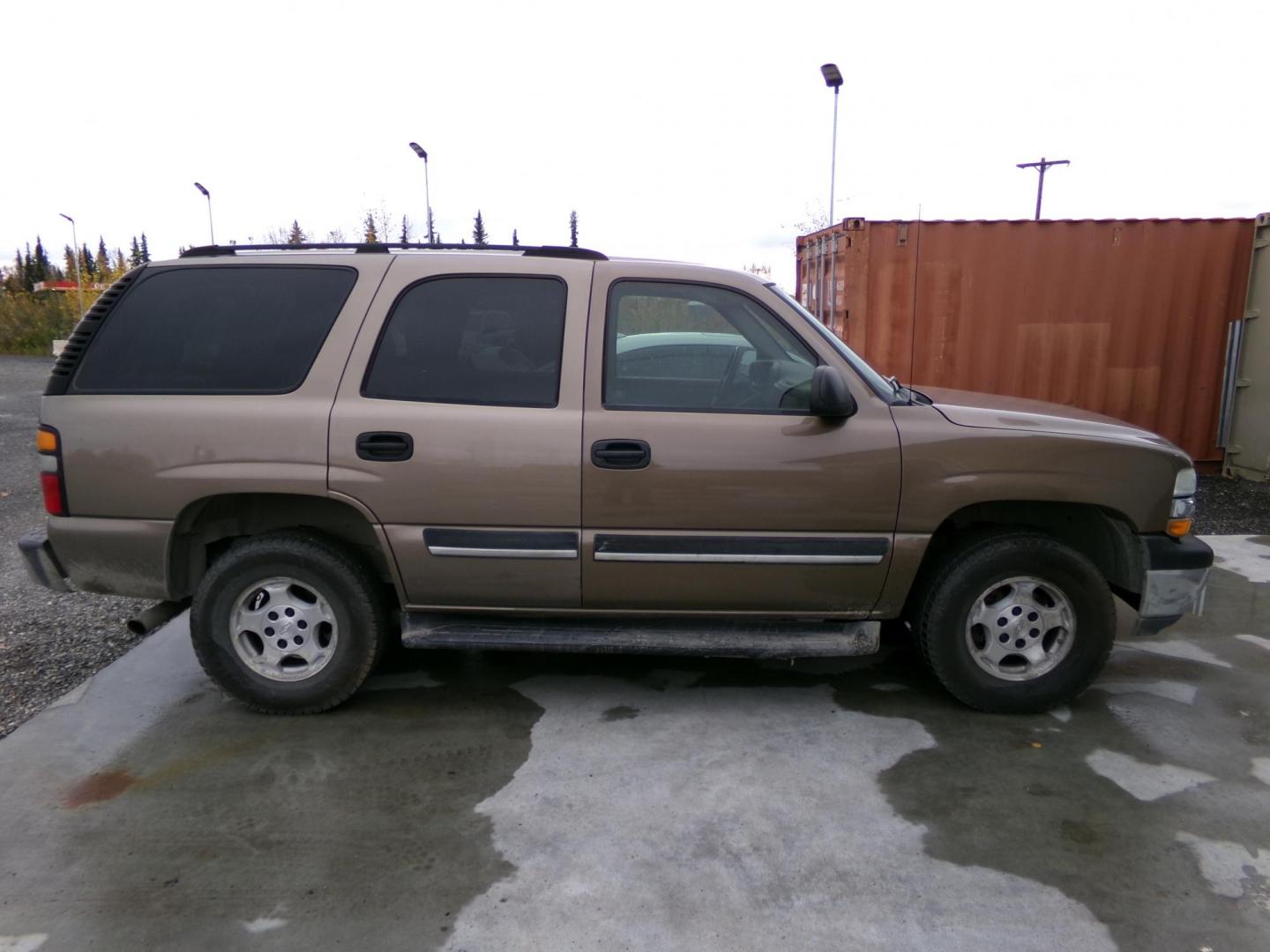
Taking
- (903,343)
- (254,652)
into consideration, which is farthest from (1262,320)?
(254,652)

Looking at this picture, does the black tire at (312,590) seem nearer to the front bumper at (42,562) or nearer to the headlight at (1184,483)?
the front bumper at (42,562)

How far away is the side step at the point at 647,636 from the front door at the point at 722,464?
0.32 ft

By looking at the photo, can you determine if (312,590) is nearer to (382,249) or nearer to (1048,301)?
(382,249)

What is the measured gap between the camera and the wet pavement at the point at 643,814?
258cm

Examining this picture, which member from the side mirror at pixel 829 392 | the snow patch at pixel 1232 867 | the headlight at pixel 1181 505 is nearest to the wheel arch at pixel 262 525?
the side mirror at pixel 829 392

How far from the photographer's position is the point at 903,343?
8.60 m

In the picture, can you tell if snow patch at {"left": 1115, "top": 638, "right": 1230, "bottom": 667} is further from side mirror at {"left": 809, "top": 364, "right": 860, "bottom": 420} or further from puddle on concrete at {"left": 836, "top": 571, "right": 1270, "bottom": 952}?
side mirror at {"left": 809, "top": 364, "right": 860, "bottom": 420}

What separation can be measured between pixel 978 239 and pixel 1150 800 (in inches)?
253

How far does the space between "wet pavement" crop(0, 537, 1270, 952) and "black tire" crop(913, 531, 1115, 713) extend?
5.2 inches

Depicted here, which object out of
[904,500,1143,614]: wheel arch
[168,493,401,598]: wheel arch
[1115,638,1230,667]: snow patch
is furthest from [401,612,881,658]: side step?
[1115,638,1230,667]: snow patch

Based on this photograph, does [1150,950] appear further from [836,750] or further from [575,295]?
[575,295]

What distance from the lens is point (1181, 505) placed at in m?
3.74

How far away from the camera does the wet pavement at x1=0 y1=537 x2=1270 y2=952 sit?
2576mm

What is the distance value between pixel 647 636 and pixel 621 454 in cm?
79
